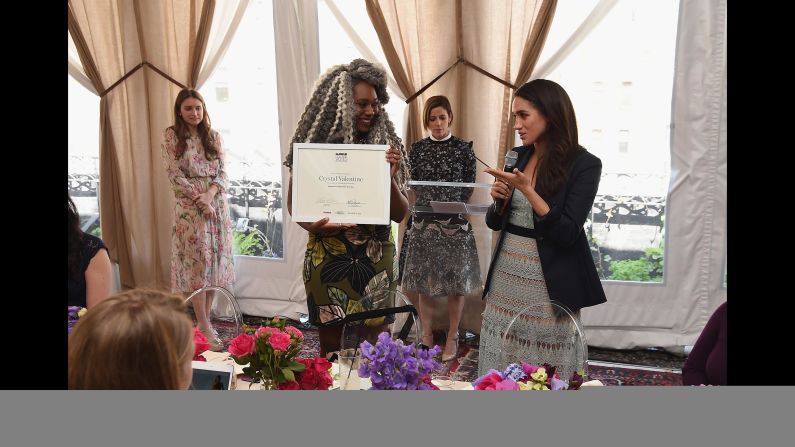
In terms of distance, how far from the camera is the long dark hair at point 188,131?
4.32 metres

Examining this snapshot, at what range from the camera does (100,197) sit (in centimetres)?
504

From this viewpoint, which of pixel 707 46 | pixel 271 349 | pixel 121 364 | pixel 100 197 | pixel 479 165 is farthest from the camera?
pixel 100 197

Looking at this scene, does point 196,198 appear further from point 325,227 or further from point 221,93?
point 325,227

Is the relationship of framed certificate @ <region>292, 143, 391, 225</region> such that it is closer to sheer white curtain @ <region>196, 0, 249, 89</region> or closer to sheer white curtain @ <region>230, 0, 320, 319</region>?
sheer white curtain @ <region>230, 0, 320, 319</region>

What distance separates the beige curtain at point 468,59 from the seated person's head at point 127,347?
3.58m

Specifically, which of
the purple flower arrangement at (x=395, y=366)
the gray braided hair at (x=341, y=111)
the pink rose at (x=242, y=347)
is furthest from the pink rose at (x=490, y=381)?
the gray braided hair at (x=341, y=111)

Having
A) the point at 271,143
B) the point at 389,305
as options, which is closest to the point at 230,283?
the point at 271,143

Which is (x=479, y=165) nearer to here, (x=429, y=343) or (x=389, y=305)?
(x=429, y=343)

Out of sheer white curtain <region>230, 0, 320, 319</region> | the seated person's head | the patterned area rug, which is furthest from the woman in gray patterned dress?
the seated person's head

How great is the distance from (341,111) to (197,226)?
2.02 m

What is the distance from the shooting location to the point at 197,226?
4531mm

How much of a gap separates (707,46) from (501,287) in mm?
2441

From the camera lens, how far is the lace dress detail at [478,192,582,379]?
8.13 feet

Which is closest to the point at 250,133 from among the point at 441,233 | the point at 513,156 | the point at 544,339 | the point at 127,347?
the point at 441,233
